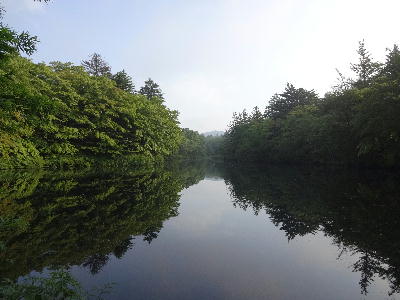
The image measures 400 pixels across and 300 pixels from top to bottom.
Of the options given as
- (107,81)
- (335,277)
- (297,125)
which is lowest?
(335,277)

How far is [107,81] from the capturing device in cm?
4003

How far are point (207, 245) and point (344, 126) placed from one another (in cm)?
3343

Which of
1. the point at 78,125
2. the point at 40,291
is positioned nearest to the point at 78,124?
the point at 78,125

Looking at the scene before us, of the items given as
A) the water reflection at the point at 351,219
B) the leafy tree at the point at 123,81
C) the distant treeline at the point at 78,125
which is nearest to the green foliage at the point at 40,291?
the water reflection at the point at 351,219

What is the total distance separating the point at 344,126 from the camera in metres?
37.2

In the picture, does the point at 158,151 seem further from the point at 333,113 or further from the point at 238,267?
the point at 238,267

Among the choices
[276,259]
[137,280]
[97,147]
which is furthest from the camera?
[97,147]

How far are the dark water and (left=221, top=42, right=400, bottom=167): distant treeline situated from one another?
15869mm

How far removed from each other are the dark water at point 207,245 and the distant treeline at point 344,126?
52.1 feet

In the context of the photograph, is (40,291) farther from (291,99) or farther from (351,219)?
(291,99)

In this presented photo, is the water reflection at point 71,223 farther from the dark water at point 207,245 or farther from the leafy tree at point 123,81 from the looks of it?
the leafy tree at point 123,81

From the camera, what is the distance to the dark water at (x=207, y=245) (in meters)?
5.98

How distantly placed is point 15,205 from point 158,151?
31.6 metres

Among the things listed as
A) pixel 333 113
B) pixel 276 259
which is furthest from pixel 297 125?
pixel 276 259
